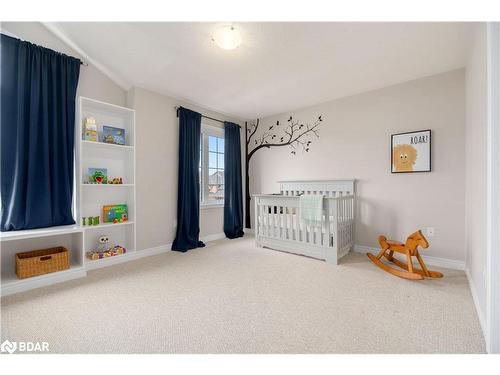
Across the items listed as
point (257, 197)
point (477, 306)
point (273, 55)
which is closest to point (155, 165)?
point (257, 197)

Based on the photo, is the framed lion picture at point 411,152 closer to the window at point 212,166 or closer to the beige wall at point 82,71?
the window at point 212,166

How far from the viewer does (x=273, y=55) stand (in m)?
2.36

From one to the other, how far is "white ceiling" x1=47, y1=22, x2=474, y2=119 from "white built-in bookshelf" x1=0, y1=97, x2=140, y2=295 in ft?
1.85

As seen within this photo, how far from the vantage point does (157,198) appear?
3330 mm

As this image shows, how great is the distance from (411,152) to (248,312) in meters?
2.71

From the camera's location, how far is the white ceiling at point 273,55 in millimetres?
1978

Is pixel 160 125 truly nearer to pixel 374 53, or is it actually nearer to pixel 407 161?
pixel 374 53

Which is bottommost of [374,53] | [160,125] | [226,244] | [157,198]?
[226,244]

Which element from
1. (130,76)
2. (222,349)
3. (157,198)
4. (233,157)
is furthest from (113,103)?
(222,349)

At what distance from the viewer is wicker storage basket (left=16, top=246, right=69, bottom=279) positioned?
2.10 meters

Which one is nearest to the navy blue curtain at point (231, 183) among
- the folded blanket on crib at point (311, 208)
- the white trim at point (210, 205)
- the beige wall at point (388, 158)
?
the white trim at point (210, 205)

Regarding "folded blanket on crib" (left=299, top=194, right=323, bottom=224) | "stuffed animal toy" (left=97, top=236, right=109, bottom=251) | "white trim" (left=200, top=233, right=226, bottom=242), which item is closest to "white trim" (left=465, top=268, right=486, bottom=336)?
"folded blanket on crib" (left=299, top=194, right=323, bottom=224)

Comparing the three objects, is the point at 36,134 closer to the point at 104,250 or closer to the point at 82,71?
the point at 82,71
